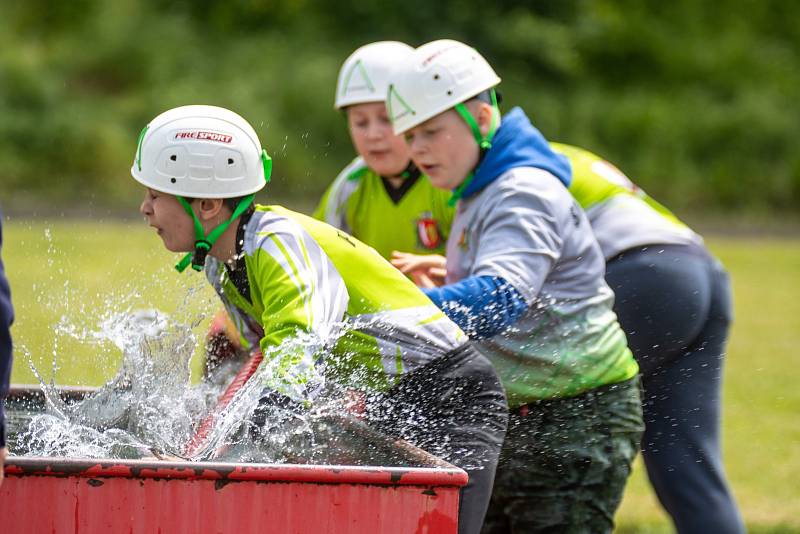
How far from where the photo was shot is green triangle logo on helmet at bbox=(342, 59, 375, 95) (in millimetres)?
5566

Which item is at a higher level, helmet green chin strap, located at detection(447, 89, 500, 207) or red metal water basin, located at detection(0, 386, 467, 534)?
helmet green chin strap, located at detection(447, 89, 500, 207)

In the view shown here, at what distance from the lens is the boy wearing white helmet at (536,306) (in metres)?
4.54

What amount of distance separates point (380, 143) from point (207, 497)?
8.29 ft

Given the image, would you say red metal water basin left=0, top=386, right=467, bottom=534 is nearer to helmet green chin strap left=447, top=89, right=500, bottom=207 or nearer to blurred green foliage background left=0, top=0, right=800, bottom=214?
helmet green chin strap left=447, top=89, right=500, bottom=207

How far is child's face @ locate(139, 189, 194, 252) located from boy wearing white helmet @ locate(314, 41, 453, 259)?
167 centimetres

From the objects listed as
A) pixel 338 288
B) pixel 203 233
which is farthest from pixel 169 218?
pixel 338 288

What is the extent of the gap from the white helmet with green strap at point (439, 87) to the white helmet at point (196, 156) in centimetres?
85

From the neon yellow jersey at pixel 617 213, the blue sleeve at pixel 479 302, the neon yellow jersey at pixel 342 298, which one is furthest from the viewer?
the neon yellow jersey at pixel 617 213

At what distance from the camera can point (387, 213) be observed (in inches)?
221

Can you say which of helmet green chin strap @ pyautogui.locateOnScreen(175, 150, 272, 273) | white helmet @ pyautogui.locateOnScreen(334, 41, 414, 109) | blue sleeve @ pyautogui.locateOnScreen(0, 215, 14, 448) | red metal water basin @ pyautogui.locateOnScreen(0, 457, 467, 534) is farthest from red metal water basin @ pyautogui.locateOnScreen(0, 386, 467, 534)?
white helmet @ pyautogui.locateOnScreen(334, 41, 414, 109)

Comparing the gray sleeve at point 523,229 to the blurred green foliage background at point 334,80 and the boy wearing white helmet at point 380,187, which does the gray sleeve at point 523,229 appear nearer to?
the boy wearing white helmet at point 380,187

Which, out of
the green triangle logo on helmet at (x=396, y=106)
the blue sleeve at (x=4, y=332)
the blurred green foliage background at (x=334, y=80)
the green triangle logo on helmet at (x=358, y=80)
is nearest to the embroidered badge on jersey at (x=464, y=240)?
the green triangle logo on helmet at (x=396, y=106)

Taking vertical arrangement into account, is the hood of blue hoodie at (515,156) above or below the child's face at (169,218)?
above

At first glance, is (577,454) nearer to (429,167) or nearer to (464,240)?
(464,240)
